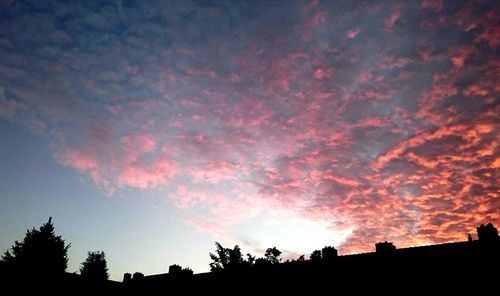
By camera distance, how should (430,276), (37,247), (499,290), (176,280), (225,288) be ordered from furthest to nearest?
(37,247) < (176,280) < (225,288) < (430,276) < (499,290)

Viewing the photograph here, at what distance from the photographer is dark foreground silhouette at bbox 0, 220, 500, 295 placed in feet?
46.2

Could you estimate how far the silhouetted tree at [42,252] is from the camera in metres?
36.7

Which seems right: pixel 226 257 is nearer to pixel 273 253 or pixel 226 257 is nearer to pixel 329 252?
pixel 273 253

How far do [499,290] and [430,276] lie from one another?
2.37m

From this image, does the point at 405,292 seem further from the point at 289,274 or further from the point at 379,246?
the point at 289,274

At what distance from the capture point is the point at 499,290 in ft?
44.0

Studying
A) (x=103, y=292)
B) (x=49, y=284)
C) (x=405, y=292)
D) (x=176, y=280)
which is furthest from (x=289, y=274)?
(x=49, y=284)

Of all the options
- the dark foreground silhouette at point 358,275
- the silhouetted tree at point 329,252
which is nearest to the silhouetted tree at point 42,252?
the dark foreground silhouette at point 358,275

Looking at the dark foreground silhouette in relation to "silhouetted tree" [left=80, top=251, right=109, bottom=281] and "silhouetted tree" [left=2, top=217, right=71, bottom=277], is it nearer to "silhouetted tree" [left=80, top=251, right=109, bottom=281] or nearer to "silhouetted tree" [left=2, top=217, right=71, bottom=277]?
"silhouetted tree" [left=2, top=217, right=71, bottom=277]

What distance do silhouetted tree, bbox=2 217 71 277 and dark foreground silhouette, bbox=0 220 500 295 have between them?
1632 centimetres

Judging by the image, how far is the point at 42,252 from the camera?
37.7m

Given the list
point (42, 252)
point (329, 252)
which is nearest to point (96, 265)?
point (42, 252)

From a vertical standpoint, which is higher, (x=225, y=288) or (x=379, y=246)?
(x=379, y=246)

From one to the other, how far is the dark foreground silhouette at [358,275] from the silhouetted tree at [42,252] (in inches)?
643
